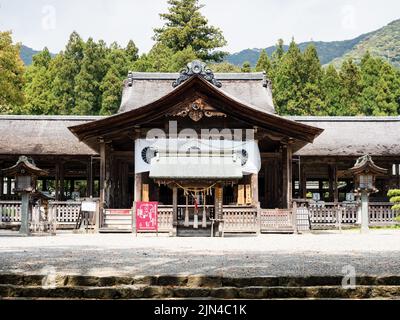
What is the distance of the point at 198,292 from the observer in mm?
6676

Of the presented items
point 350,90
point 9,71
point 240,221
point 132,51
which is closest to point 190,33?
point 132,51

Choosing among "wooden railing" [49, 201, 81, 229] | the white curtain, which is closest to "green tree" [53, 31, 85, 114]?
"wooden railing" [49, 201, 81, 229]

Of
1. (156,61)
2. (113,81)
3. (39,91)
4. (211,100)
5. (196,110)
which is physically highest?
(156,61)

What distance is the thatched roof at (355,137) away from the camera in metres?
27.5

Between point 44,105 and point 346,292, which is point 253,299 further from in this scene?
point 44,105

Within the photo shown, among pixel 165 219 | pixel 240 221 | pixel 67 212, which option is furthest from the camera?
pixel 67 212

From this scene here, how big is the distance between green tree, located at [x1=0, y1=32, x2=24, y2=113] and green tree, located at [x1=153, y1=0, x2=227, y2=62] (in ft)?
75.8

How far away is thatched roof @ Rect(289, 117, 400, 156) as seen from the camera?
27472 mm

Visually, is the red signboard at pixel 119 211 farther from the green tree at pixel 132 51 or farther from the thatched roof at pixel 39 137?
the green tree at pixel 132 51

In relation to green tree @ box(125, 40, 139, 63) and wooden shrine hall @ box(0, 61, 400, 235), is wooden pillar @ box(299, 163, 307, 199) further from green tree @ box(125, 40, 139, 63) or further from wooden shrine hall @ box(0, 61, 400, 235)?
green tree @ box(125, 40, 139, 63)

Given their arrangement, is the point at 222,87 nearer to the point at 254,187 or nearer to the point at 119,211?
the point at 254,187

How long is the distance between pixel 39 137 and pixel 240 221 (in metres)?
12.5

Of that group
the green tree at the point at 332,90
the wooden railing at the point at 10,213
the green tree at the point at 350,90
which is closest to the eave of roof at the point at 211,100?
the wooden railing at the point at 10,213
